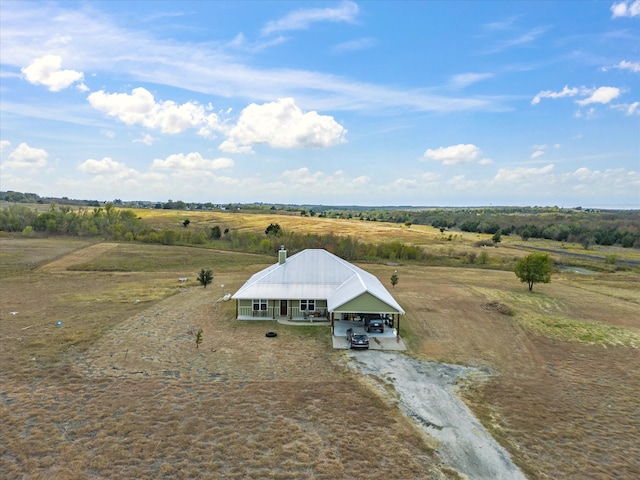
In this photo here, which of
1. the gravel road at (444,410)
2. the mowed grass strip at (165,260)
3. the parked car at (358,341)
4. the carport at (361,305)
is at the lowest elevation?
the gravel road at (444,410)

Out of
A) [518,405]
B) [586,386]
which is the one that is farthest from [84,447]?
[586,386]

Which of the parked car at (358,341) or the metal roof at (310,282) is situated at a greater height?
the metal roof at (310,282)

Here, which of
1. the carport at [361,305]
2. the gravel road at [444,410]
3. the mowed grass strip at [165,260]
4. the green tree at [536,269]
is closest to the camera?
the gravel road at [444,410]

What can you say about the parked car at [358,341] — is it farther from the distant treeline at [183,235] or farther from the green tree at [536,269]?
the distant treeline at [183,235]

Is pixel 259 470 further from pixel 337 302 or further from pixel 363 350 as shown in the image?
pixel 337 302

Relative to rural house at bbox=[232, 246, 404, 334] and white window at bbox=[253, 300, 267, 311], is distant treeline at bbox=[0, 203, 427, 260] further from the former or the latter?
white window at bbox=[253, 300, 267, 311]

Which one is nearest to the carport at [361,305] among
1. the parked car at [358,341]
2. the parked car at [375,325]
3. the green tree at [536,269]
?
the parked car at [375,325]

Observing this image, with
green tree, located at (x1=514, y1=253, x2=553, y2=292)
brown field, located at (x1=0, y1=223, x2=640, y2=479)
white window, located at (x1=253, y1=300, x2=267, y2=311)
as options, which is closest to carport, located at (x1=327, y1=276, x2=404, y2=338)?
brown field, located at (x1=0, y1=223, x2=640, y2=479)
